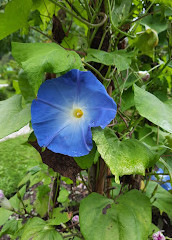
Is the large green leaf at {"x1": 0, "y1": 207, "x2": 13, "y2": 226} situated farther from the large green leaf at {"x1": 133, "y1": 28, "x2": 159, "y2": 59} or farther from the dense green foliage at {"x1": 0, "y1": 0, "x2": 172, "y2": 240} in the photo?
the large green leaf at {"x1": 133, "y1": 28, "x2": 159, "y2": 59}

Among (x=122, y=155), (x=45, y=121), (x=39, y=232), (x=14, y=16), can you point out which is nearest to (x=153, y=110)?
(x=122, y=155)

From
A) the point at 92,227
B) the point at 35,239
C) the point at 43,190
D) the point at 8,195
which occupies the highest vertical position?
the point at 92,227

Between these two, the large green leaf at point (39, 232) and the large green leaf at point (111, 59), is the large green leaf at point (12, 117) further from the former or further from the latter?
the large green leaf at point (39, 232)

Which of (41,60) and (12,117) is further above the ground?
(41,60)

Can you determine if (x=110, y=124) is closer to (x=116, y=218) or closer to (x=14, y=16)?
(x=116, y=218)

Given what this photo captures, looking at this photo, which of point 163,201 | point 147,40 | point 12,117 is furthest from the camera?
point 163,201

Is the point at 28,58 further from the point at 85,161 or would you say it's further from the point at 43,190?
the point at 43,190

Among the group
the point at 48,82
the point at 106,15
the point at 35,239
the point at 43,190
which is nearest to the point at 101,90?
the point at 48,82

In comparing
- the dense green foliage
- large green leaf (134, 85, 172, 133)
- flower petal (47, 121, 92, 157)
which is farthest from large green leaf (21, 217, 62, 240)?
large green leaf (134, 85, 172, 133)
